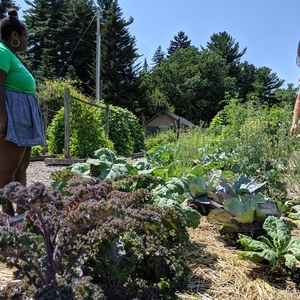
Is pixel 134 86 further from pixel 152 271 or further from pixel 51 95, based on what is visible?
pixel 152 271

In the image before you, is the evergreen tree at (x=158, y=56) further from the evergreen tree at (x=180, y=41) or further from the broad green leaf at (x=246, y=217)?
the broad green leaf at (x=246, y=217)

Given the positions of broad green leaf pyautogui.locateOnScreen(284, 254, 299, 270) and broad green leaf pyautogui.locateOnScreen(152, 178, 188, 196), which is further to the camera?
broad green leaf pyautogui.locateOnScreen(152, 178, 188, 196)

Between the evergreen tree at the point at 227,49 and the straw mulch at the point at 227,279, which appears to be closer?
the straw mulch at the point at 227,279

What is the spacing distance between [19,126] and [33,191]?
1.31 m

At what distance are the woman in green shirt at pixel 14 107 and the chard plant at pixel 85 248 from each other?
3.42 ft

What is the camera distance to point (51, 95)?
9844 millimetres

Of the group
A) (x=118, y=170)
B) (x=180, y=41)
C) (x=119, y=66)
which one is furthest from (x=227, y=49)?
(x=118, y=170)

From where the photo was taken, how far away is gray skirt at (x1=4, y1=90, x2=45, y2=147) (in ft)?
6.34

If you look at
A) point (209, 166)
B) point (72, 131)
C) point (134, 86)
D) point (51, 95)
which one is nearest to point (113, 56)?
point (134, 86)

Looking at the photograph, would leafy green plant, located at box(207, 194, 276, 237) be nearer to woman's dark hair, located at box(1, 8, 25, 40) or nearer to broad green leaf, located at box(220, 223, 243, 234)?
broad green leaf, located at box(220, 223, 243, 234)

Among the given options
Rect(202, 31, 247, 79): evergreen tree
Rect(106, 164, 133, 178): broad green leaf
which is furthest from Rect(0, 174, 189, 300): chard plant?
Rect(202, 31, 247, 79): evergreen tree

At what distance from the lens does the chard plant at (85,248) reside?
0.80 meters

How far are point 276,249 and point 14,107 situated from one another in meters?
1.71

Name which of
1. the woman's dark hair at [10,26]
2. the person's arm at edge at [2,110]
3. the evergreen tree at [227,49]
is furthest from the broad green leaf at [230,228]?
the evergreen tree at [227,49]
